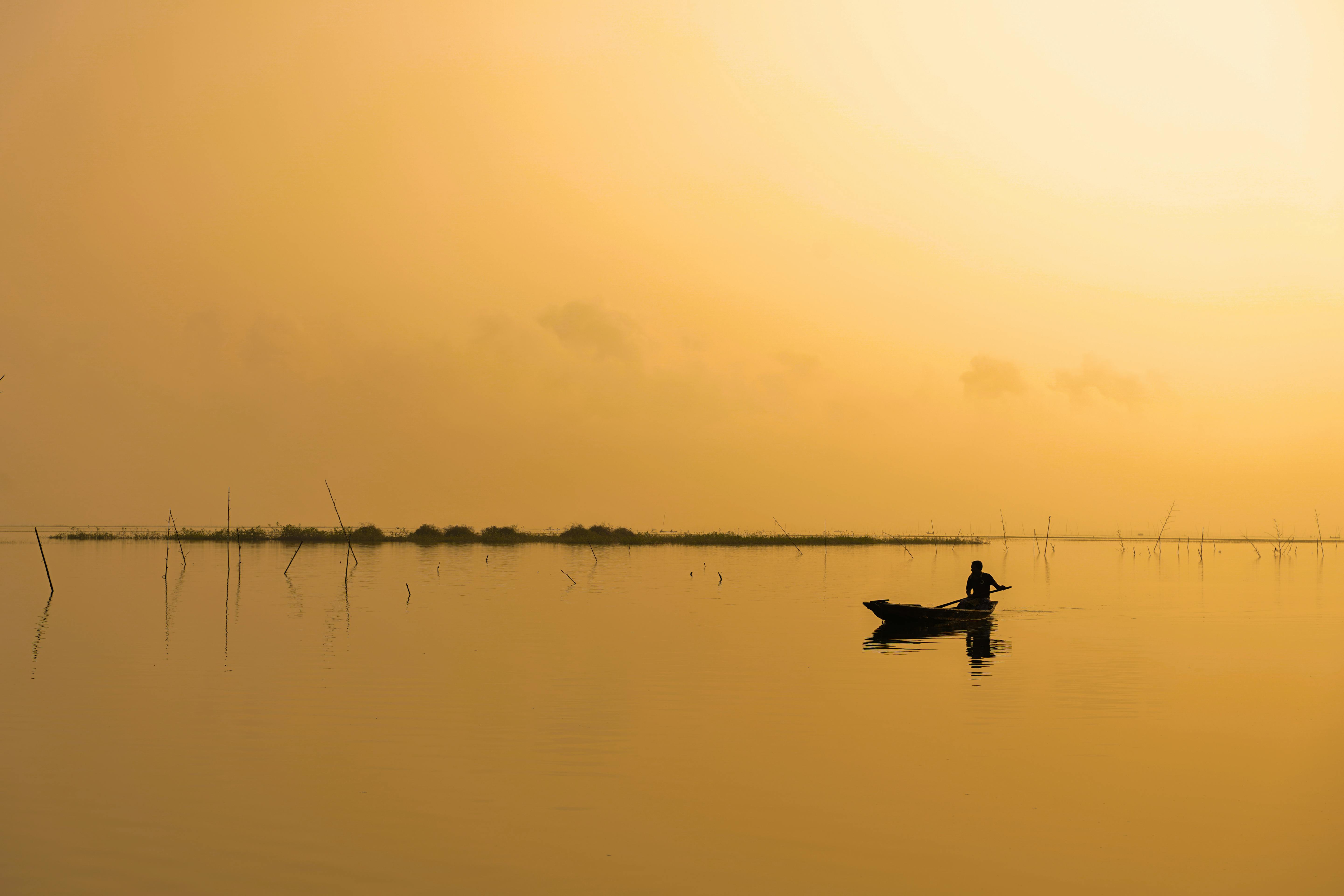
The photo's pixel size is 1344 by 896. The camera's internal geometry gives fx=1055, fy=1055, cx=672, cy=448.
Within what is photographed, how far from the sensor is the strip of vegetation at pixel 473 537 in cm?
7756

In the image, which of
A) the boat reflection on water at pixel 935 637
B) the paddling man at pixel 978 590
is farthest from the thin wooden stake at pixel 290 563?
the paddling man at pixel 978 590

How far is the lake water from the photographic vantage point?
7625 millimetres

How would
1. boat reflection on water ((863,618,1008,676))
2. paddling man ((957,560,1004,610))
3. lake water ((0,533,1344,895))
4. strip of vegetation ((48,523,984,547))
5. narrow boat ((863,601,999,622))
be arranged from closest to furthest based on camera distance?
lake water ((0,533,1344,895)) < boat reflection on water ((863,618,1008,676)) < narrow boat ((863,601,999,622)) < paddling man ((957,560,1004,610)) < strip of vegetation ((48,523,984,547))

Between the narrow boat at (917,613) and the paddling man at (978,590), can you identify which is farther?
the paddling man at (978,590)

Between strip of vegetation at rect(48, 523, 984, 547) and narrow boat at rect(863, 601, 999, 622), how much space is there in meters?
57.0

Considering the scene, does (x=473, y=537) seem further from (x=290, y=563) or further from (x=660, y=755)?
(x=660, y=755)

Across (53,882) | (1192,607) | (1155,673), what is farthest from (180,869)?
(1192,607)

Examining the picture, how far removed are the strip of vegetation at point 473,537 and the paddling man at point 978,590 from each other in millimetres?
55950

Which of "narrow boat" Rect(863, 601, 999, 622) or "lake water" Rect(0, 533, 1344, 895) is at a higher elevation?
"narrow boat" Rect(863, 601, 999, 622)

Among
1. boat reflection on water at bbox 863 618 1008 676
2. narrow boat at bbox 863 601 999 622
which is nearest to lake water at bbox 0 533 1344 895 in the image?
boat reflection on water at bbox 863 618 1008 676

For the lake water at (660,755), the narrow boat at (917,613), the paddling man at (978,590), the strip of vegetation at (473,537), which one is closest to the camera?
the lake water at (660,755)

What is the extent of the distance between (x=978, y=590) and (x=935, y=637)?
1.86 m

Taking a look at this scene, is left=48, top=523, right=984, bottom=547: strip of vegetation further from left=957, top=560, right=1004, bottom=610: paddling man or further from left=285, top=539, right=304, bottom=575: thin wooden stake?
left=957, top=560, right=1004, bottom=610: paddling man

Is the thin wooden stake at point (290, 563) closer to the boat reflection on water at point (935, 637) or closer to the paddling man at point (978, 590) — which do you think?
the boat reflection on water at point (935, 637)
